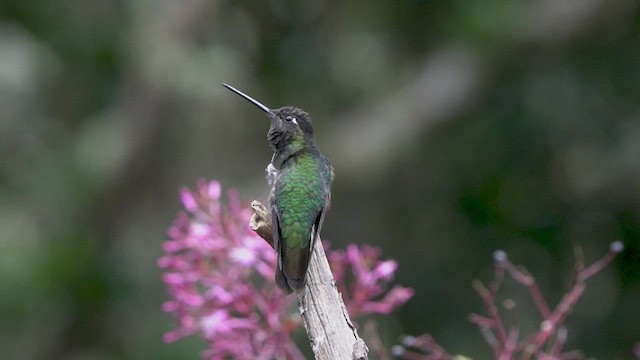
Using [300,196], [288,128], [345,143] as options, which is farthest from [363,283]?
[345,143]

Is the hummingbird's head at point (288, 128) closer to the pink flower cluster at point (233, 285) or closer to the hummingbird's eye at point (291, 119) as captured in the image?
the hummingbird's eye at point (291, 119)

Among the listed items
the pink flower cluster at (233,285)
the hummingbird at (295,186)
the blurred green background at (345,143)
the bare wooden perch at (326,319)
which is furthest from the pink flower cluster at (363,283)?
the blurred green background at (345,143)

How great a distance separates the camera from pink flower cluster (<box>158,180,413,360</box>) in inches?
115

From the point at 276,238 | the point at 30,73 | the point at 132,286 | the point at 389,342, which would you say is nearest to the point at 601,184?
the point at 389,342

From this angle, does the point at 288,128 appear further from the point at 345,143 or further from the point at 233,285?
the point at 345,143

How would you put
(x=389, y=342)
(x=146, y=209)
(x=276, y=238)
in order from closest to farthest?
(x=276, y=238), (x=389, y=342), (x=146, y=209)

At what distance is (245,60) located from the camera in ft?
26.4

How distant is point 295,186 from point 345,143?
452 centimetres

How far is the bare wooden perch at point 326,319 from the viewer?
2447mm

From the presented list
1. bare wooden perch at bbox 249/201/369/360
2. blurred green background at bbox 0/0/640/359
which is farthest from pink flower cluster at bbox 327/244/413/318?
blurred green background at bbox 0/0/640/359

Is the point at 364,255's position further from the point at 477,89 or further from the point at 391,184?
the point at 391,184

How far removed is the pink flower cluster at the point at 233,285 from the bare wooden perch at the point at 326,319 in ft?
0.77

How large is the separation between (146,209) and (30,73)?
1.15 metres

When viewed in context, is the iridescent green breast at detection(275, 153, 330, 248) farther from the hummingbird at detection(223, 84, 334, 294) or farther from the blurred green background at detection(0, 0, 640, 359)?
the blurred green background at detection(0, 0, 640, 359)
